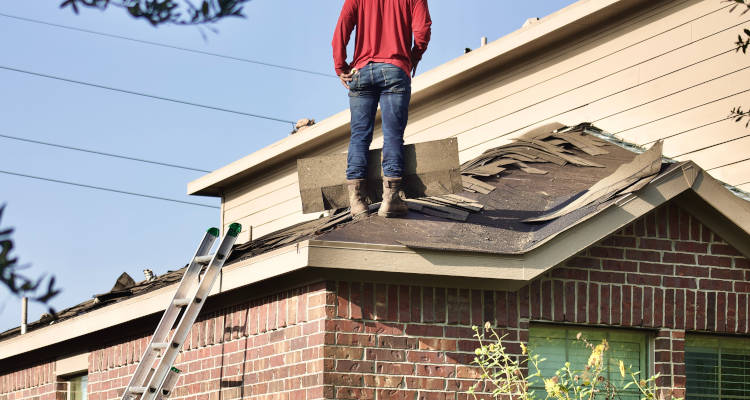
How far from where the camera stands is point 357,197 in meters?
8.58

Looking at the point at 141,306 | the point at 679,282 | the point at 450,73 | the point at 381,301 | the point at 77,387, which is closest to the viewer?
the point at 381,301

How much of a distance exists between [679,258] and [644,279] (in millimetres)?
399

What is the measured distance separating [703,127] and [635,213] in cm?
290

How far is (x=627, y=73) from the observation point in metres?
11.9

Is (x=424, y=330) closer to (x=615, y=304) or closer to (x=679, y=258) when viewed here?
(x=615, y=304)

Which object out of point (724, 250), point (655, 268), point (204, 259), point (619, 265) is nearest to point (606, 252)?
point (619, 265)

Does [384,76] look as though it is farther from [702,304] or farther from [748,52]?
[748,52]

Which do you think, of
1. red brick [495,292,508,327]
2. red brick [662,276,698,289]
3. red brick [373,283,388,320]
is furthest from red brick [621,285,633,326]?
red brick [373,283,388,320]

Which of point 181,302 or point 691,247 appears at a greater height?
point 691,247

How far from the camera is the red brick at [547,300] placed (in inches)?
334

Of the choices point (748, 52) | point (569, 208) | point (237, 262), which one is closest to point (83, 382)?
point (237, 262)

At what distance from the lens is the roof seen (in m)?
7.87

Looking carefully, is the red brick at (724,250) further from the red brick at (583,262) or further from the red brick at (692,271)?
the red brick at (583,262)

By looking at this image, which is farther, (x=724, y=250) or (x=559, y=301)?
(x=724, y=250)
